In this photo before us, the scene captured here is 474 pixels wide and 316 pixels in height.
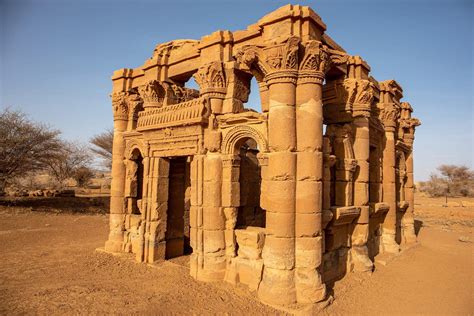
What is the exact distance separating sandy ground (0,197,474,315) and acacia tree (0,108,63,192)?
992cm

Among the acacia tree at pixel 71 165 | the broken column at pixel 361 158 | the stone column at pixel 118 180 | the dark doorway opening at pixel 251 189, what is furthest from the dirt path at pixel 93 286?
the acacia tree at pixel 71 165

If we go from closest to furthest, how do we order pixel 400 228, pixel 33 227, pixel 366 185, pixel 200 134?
pixel 200 134
pixel 366 185
pixel 400 228
pixel 33 227

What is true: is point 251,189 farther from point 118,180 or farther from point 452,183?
point 452,183

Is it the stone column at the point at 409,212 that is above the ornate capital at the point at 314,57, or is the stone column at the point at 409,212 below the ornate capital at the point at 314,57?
below

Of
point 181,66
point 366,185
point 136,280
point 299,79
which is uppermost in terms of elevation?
point 181,66

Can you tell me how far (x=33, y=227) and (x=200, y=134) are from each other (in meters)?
11.8

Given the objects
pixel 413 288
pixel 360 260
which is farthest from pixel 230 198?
pixel 413 288

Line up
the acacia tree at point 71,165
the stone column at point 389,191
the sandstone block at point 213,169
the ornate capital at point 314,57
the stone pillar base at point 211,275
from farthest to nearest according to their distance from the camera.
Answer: the acacia tree at point 71,165, the stone column at point 389,191, the sandstone block at point 213,169, the stone pillar base at point 211,275, the ornate capital at point 314,57

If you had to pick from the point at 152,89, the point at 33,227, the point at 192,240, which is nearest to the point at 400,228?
the point at 192,240

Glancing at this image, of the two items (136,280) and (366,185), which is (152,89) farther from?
(366,185)

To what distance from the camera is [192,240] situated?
8562 mm

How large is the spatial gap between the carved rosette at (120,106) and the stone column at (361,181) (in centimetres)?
835

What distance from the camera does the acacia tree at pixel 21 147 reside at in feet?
65.6

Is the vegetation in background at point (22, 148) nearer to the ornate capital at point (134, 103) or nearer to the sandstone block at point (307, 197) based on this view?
the ornate capital at point (134, 103)
